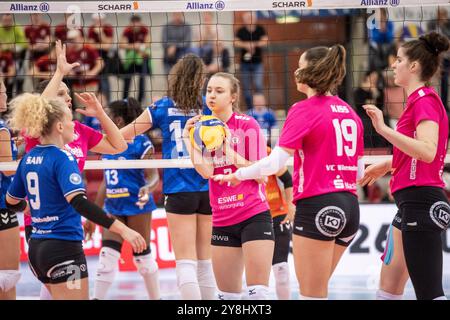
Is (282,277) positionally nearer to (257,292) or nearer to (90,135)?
(257,292)

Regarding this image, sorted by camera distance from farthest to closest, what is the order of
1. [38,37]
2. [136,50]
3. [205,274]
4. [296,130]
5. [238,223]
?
1. [136,50]
2. [38,37]
3. [205,274]
4. [238,223]
5. [296,130]

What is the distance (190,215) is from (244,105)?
7046 mm

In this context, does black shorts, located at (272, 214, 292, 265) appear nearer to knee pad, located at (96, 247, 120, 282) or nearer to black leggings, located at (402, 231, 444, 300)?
knee pad, located at (96, 247, 120, 282)

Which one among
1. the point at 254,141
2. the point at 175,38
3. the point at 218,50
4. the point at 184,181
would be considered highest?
the point at 175,38

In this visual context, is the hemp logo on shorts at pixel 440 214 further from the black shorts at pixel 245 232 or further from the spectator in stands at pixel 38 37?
the spectator in stands at pixel 38 37

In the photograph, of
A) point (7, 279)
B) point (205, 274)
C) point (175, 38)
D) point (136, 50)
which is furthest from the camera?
point (175, 38)

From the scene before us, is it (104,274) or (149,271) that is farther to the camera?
(149,271)

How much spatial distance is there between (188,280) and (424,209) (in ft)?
6.80

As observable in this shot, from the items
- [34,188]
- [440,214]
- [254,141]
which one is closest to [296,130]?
[254,141]

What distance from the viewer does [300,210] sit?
4.90 m

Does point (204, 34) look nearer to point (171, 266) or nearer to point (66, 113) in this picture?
point (171, 266)

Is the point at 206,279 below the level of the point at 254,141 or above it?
below

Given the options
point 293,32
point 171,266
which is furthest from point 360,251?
point 293,32

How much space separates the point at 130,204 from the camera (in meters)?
7.36
